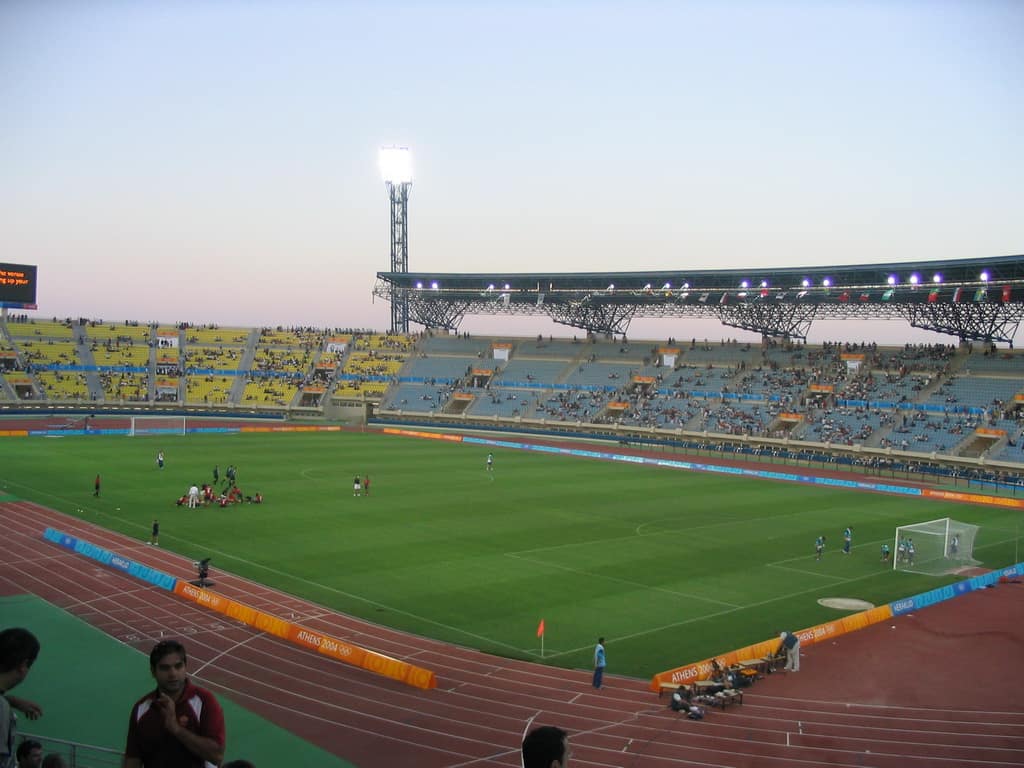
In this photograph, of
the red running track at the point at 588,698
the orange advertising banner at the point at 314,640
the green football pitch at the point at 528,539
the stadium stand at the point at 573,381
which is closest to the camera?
the red running track at the point at 588,698

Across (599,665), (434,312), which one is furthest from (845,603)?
(434,312)

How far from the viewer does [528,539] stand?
1326 inches

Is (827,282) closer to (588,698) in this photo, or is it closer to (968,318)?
(968,318)

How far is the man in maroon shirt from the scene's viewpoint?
16.4 ft

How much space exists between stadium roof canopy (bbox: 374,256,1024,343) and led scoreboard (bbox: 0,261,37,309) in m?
39.4

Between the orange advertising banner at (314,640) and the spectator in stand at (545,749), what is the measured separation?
1399 cm

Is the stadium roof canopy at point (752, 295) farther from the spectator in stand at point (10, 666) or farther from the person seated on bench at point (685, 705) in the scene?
the spectator in stand at point (10, 666)

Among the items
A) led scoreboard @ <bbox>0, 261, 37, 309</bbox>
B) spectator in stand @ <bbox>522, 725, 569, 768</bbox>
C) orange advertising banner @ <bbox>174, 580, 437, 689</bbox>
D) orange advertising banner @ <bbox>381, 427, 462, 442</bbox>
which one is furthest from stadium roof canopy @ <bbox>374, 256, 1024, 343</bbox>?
spectator in stand @ <bbox>522, 725, 569, 768</bbox>

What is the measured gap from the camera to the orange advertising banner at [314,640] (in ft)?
59.2

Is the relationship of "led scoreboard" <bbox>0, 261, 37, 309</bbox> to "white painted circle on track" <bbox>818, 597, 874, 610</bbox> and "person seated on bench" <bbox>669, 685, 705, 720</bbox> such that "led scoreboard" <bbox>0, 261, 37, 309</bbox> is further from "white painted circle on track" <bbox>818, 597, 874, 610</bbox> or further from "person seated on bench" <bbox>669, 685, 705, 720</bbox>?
"person seated on bench" <bbox>669, 685, 705, 720</bbox>

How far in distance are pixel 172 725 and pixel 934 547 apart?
33181 mm

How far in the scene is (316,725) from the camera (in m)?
15.7

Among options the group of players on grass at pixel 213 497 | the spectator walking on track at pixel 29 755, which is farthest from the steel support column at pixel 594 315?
the spectator walking on track at pixel 29 755

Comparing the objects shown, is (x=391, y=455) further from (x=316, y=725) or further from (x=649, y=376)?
(x=316, y=725)
